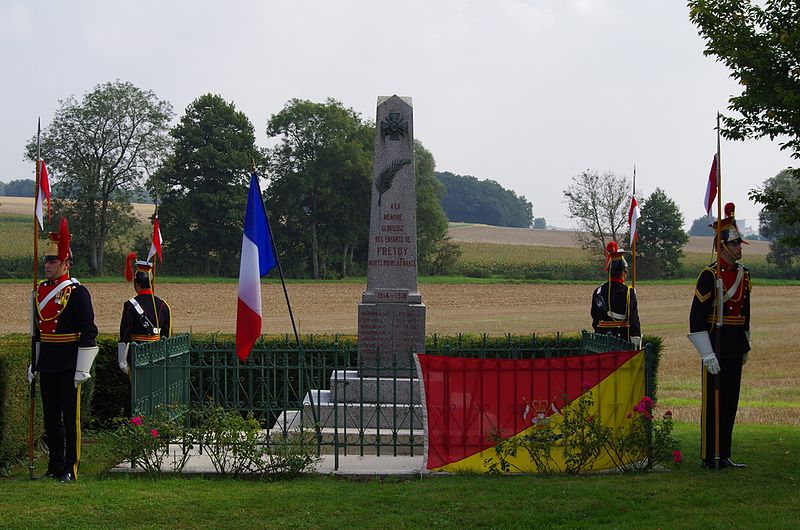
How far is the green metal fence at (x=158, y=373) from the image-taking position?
1006 centimetres

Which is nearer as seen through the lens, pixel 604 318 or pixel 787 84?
pixel 787 84

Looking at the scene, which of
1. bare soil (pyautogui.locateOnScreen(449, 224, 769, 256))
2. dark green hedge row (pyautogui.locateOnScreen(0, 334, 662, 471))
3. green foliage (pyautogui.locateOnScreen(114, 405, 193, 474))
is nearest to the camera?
green foliage (pyautogui.locateOnScreen(114, 405, 193, 474))

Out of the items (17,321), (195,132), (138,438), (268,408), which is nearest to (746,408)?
(268,408)

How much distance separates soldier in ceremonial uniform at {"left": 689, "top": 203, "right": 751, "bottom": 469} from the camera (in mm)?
9484

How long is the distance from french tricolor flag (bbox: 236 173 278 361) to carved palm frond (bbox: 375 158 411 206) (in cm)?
287

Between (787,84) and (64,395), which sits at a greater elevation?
(787,84)

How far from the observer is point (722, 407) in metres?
9.66

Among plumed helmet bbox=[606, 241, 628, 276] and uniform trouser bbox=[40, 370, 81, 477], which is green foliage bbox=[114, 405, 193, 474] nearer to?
uniform trouser bbox=[40, 370, 81, 477]

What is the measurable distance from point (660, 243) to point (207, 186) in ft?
93.7

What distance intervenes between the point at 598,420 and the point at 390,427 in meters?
3.19

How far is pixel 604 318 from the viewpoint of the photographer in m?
13.3

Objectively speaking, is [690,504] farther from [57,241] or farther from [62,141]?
[62,141]

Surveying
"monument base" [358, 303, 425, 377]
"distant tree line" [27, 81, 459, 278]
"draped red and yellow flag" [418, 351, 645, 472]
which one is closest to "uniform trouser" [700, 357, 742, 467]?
"draped red and yellow flag" [418, 351, 645, 472]

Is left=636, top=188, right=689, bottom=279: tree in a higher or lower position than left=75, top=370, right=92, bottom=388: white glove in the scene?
higher
